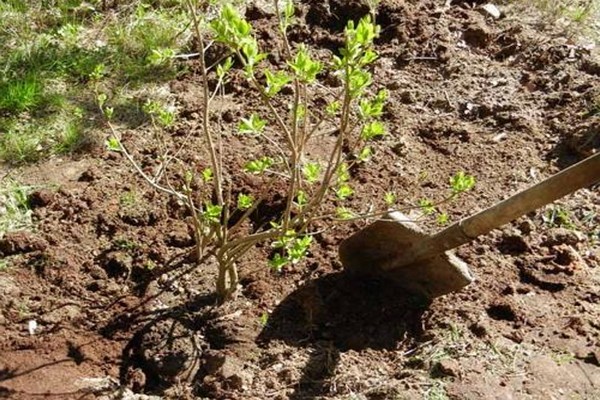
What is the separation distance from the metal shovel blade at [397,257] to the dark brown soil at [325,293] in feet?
0.22

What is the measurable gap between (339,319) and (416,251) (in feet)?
1.35

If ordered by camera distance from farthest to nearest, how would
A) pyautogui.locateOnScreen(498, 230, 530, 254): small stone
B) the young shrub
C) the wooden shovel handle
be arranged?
1. pyautogui.locateOnScreen(498, 230, 530, 254): small stone
2. the wooden shovel handle
3. the young shrub

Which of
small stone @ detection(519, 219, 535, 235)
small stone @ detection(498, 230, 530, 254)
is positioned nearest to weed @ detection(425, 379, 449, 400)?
small stone @ detection(498, 230, 530, 254)

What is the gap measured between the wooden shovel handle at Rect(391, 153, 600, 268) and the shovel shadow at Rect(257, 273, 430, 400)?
0.58ft

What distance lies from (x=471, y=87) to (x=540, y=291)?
1461 millimetres

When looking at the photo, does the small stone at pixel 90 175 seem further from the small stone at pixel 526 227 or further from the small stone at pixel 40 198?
the small stone at pixel 526 227

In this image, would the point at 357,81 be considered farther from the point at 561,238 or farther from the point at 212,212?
the point at 561,238

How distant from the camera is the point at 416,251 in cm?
319

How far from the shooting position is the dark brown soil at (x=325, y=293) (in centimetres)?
298

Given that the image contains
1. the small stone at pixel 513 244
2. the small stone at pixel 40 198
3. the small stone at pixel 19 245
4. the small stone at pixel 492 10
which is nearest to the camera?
the small stone at pixel 19 245

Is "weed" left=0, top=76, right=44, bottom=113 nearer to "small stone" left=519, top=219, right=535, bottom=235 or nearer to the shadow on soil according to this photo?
the shadow on soil

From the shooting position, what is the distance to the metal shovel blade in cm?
315

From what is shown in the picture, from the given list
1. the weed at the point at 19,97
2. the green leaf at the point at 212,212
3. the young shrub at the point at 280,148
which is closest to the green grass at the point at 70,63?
the weed at the point at 19,97

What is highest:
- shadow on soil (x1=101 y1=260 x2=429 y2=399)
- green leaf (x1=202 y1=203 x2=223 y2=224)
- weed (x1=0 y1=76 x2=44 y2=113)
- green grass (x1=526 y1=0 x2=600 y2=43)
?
green grass (x1=526 y1=0 x2=600 y2=43)
